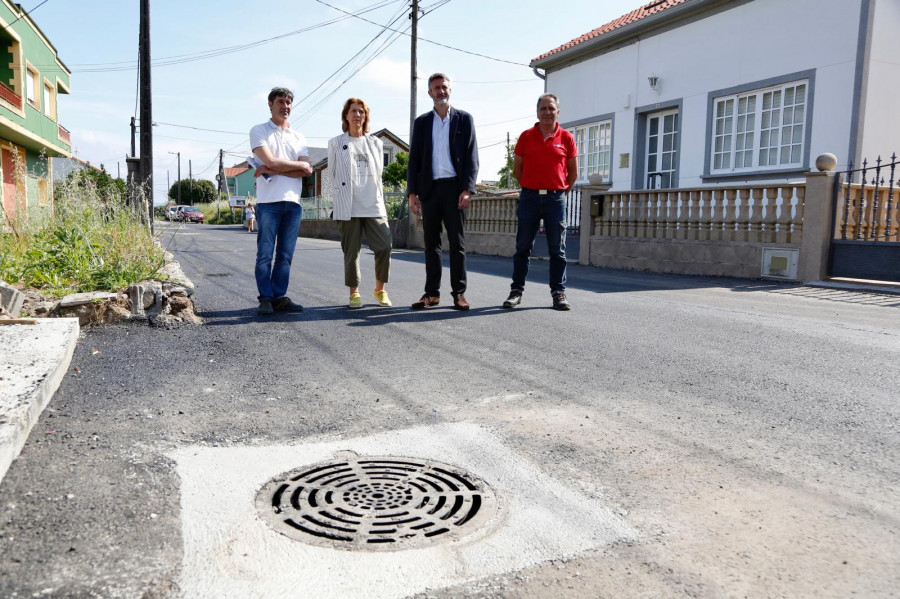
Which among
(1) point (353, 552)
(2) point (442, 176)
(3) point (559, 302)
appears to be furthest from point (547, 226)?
(1) point (353, 552)

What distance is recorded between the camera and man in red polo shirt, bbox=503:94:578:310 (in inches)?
251

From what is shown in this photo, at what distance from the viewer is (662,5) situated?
16031 millimetres

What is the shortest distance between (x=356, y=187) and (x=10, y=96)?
877 inches

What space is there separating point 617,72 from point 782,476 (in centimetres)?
1613

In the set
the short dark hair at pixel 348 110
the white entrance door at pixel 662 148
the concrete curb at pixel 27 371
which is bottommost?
the concrete curb at pixel 27 371

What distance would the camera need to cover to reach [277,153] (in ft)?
19.1

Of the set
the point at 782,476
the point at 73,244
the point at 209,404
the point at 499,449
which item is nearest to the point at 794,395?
the point at 782,476

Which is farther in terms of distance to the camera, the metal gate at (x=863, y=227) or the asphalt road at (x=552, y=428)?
the metal gate at (x=863, y=227)

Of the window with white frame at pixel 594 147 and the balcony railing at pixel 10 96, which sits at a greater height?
the balcony railing at pixel 10 96

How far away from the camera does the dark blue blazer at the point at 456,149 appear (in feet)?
20.0

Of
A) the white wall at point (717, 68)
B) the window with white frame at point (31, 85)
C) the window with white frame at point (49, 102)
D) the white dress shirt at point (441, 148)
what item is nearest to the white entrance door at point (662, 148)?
the white wall at point (717, 68)

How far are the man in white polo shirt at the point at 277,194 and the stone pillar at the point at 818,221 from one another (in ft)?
22.4

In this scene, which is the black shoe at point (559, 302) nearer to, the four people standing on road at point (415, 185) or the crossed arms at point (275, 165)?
the four people standing on road at point (415, 185)

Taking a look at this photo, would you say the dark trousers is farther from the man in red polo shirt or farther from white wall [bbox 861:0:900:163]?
white wall [bbox 861:0:900:163]
